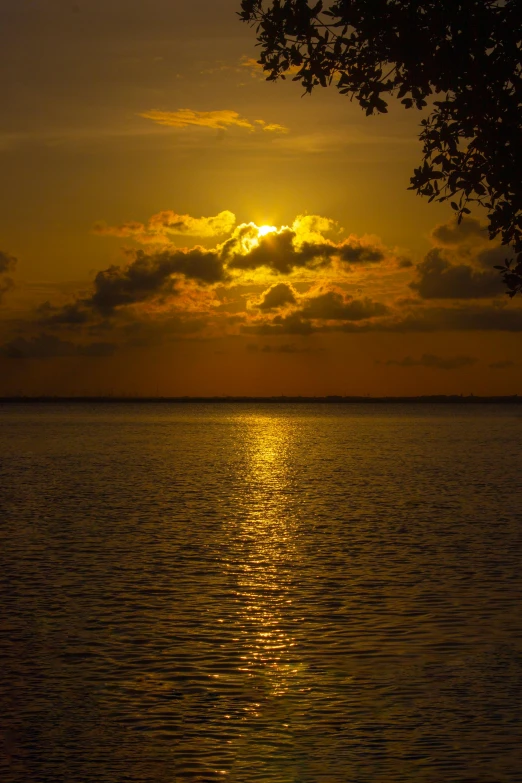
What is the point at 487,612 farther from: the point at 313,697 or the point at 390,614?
the point at 313,697

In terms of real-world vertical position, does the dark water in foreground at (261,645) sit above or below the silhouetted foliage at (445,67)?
below

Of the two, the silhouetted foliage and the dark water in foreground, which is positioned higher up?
the silhouetted foliage

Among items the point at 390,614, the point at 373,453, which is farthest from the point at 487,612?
the point at 373,453

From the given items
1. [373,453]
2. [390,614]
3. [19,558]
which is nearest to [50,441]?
[373,453]

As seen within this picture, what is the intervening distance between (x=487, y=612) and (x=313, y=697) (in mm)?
8002

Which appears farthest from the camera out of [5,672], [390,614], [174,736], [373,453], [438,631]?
[373,453]

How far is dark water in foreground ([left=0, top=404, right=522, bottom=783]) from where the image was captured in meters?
15.2

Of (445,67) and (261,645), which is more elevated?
(445,67)

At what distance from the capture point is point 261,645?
2156 cm

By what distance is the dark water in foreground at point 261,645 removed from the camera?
49.8ft

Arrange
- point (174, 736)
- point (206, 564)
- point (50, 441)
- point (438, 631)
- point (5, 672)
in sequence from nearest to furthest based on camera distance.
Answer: point (174, 736) < point (5, 672) < point (438, 631) < point (206, 564) < point (50, 441)

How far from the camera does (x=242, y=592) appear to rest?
27656 millimetres

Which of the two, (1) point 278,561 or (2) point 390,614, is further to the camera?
(1) point 278,561

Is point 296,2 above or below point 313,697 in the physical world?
above
